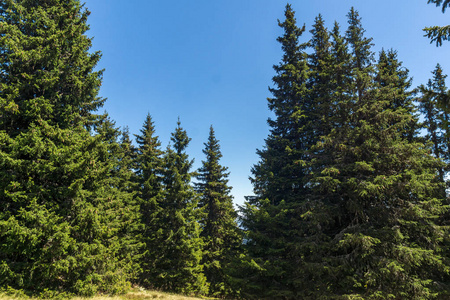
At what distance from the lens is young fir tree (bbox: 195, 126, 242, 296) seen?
78.0ft

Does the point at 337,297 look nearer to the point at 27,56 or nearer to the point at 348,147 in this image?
the point at 348,147

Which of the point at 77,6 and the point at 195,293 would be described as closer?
the point at 77,6

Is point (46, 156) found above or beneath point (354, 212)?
above

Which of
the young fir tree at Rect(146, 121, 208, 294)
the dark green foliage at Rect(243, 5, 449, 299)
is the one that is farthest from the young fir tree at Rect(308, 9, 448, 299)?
the young fir tree at Rect(146, 121, 208, 294)

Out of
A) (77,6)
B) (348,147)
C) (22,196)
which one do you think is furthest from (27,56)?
(348,147)

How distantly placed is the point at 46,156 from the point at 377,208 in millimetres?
18360

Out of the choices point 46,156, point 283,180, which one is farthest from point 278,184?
point 46,156

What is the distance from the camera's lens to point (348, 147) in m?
13.9

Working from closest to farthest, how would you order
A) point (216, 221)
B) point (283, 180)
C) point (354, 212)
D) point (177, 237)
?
point (354, 212), point (283, 180), point (177, 237), point (216, 221)

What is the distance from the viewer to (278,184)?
Answer: 17109mm

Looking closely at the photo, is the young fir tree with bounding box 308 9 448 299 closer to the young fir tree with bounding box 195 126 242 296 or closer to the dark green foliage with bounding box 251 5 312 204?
the dark green foliage with bounding box 251 5 312 204

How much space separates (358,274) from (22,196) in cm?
1693

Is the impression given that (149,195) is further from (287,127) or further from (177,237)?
(287,127)

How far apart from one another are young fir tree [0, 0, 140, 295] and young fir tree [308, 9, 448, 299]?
12960mm
